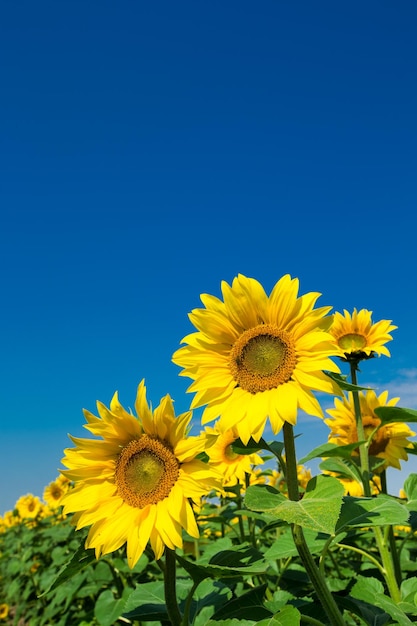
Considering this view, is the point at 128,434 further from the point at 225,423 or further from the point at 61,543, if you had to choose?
the point at 61,543

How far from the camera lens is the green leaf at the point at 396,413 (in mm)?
2684

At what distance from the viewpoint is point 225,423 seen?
225 cm

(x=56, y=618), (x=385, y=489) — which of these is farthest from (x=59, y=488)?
(x=385, y=489)

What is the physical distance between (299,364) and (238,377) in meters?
0.26

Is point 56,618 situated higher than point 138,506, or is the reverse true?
point 138,506

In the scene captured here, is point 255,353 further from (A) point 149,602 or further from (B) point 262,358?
(A) point 149,602

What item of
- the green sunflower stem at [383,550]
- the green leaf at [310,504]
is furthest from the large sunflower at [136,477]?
the green sunflower stem at [383,550]

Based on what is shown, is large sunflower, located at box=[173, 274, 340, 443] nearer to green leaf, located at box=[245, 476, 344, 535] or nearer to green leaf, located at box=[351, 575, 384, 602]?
green leaf, located at box=[245, 476, 344, 535]

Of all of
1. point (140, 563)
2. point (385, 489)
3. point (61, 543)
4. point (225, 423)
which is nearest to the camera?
point (225, 423)

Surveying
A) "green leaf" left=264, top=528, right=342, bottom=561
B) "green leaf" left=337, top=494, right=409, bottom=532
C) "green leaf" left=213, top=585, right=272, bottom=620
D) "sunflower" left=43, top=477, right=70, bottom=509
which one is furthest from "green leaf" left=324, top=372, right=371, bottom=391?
"sunflower" left=43, top=477, right=70, bottom=509

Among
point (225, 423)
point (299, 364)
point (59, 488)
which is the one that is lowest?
point (225, 423)

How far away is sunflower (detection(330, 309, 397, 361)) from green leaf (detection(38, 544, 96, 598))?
206cm

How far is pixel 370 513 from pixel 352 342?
178 centimetres

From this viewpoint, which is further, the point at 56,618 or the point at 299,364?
the point at 56,618
